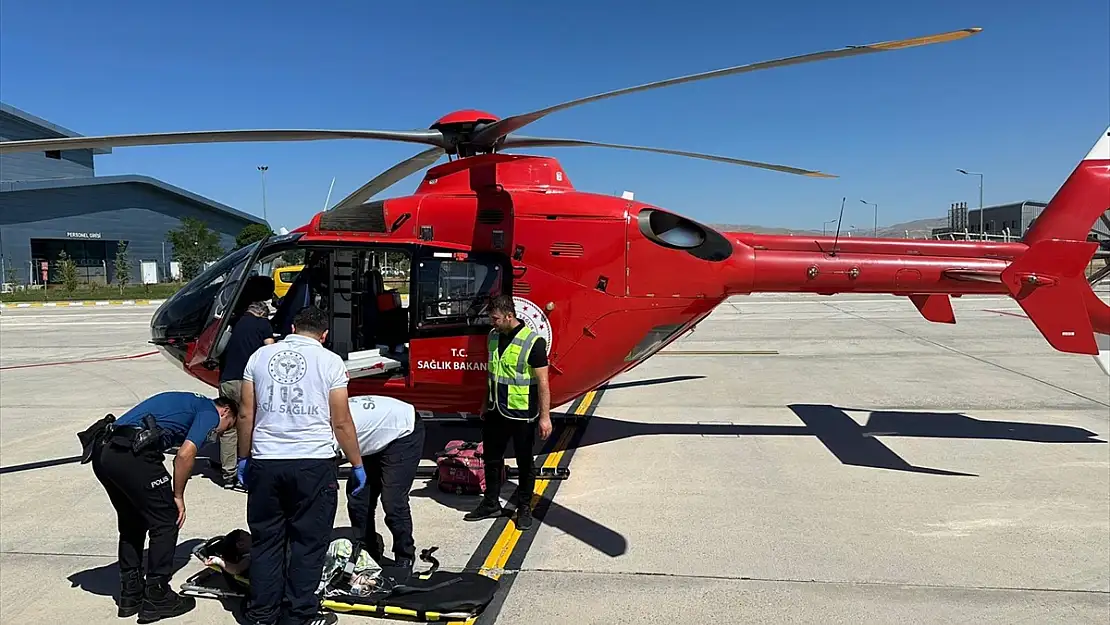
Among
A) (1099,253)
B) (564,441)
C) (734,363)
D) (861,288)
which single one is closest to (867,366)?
(734,363)

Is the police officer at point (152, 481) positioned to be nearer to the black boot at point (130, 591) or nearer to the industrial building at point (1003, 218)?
the black boot at point (130, 591)

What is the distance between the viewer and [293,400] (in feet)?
12.0

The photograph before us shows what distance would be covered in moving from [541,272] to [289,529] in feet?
11.5

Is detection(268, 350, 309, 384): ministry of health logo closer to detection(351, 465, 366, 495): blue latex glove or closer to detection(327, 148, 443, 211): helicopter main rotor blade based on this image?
detection(351, 465, 366, 495): blue latex glove

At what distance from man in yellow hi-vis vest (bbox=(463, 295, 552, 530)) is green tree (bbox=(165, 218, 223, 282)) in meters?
52.1

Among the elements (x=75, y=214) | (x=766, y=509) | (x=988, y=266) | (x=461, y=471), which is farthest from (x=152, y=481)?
(x=75, y=214)

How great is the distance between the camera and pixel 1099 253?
7363 mm

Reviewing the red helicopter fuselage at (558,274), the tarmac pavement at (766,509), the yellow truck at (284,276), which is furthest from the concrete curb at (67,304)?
the red helicopter fuselage at (558,274)

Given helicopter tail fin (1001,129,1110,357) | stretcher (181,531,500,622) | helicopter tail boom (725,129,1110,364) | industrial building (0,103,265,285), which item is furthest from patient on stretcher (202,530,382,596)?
industrial building (0,103,265,285)

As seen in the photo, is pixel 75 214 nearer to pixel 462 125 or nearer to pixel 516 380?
pixel 462 125

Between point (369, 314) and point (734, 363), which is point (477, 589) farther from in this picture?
point (734, 363)

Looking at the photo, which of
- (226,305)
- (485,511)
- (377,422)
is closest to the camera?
(377,422)

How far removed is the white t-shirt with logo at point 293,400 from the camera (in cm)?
361

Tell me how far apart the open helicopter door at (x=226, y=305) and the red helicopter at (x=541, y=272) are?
0.02m
